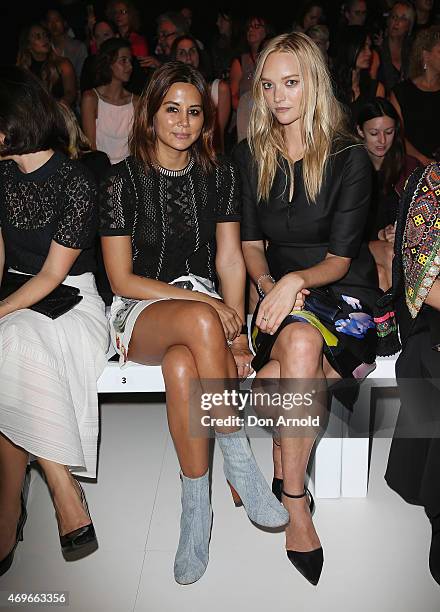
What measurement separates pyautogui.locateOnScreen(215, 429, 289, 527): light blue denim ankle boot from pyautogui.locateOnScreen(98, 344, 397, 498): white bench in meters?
→ 0.32

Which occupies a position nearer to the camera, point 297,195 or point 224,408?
point 224,408

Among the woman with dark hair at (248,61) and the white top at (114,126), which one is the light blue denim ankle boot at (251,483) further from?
the woman with dark hair at (248,61)

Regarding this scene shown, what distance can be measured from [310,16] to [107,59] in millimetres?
2298

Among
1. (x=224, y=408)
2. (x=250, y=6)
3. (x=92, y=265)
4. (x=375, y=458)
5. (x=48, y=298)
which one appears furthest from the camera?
(x=250, y=6)

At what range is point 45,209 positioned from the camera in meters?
2.44

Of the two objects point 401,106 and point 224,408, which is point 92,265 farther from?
point 401,106

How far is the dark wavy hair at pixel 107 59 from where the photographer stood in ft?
14.8

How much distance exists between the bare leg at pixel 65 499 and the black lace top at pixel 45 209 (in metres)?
0.66

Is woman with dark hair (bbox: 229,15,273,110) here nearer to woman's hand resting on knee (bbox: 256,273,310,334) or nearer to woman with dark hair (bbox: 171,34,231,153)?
woman with dark hair (bbox: 171,34,231,153)

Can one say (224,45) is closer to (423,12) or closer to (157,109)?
(423,12)

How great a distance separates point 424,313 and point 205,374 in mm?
689

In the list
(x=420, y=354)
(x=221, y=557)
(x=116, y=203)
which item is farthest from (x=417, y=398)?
(x=116, y=203)

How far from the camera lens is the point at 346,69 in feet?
14.2

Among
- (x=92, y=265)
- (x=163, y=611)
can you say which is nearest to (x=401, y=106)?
(x=92, y=265)
